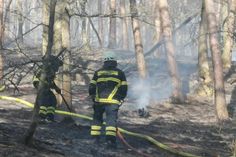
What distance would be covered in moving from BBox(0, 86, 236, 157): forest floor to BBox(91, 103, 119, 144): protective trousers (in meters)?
0.25

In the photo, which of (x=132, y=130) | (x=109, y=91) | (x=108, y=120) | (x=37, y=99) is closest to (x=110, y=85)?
(x=109, y=91)

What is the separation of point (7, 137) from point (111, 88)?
237cm

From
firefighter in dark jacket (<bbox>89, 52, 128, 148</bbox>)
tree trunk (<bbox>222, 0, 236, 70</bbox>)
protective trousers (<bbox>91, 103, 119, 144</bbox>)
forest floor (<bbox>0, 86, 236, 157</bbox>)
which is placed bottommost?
forest floor (<bbox>0, 86, 236, 157</bbox>)

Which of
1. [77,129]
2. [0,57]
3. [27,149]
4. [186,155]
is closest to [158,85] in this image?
[0,57]

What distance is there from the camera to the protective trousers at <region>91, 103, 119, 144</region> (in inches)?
343

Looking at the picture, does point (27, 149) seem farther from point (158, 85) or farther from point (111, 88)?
point (158, 85)

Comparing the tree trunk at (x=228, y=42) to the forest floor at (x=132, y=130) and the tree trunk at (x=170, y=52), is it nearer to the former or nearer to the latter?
the forest floor at (x=132, y=130)

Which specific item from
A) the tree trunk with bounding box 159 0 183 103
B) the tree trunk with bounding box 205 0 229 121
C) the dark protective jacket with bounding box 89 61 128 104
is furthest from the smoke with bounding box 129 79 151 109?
the dark protective jacket with bounding box 89 61 128 104

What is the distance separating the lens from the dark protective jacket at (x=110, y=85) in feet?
29.4

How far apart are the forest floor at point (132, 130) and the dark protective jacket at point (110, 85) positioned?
974 millimetres

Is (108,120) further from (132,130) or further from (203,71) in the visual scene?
(203,71)

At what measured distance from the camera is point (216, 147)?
396 inches

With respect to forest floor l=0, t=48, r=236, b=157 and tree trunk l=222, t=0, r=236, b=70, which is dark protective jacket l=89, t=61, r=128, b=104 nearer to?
forest floor l=0, t=48, r=236, b=157

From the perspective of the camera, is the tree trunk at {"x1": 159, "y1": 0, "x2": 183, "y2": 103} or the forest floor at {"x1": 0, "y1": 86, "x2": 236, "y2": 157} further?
the tree trunk at {"x1": 159, "y1": 0, "x2": 183, "y2": 103}
